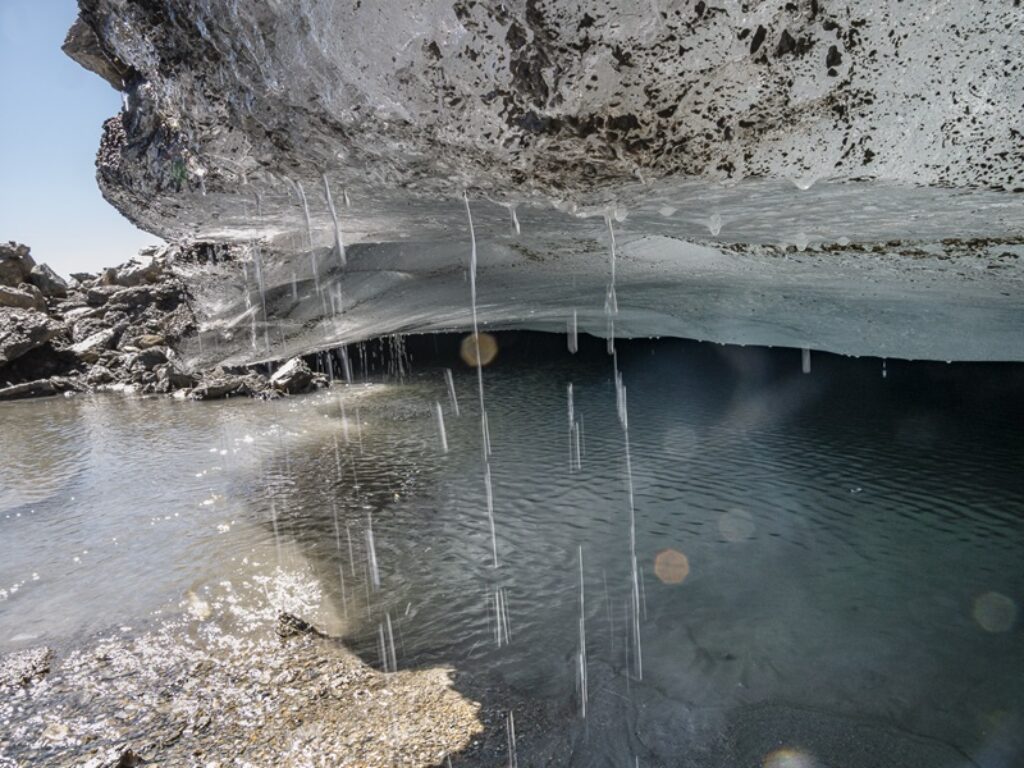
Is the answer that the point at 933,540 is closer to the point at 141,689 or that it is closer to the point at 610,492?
the point at 610,492

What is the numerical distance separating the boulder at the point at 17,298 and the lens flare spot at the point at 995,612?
1248 inches

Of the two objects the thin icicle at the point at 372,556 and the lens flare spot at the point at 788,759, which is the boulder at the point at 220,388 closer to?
the thin icicle at the point at 372,556

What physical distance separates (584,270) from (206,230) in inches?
201

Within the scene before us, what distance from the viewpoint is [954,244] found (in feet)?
18.7

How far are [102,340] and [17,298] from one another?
4390 millimetres

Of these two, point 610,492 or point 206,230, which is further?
point 610,492

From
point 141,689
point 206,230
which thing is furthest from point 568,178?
point 141,689

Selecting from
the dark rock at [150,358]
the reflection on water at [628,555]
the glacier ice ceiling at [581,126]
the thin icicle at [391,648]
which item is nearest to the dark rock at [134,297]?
the dark rock at [150,358]

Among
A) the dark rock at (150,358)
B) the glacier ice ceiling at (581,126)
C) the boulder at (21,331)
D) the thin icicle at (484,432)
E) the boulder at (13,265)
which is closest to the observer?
the glacier ice ceiling at (581,126)

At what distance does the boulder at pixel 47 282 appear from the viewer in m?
27.6

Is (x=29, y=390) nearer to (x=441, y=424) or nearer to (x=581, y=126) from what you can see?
(x=441, y=424)

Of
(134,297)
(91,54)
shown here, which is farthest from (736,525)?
(134,297)

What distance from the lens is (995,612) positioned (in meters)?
4.98

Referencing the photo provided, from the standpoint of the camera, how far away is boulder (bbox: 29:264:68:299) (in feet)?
90.6
